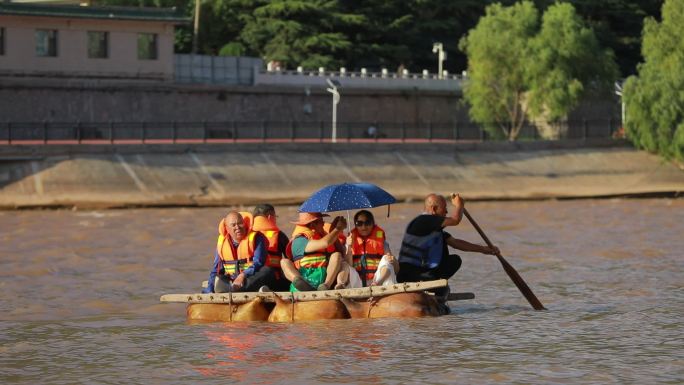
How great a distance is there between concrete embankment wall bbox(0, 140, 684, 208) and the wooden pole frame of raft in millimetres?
28430

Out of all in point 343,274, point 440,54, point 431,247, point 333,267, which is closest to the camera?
point 333,267

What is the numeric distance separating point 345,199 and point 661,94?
4183 centimetres

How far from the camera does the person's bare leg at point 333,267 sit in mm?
21422

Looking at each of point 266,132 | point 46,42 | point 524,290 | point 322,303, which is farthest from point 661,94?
point 322,303

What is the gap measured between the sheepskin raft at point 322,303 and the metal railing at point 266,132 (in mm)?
33007

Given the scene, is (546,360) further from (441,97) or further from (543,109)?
(441,97)

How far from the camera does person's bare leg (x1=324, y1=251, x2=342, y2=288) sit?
21422 millimetres

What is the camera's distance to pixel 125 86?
6450 cm

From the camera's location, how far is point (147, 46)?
66250 millimetres

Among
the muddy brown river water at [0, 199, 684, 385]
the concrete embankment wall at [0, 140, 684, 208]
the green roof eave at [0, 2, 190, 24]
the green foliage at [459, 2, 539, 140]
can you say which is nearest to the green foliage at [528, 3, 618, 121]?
the green foliage at [459, 2, 539, 140]

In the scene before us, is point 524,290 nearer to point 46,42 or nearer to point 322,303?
point 322,303

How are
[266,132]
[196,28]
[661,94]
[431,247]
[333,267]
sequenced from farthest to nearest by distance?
[196,28]
[266,132]
[661,94]
[431,247]
[333,267]

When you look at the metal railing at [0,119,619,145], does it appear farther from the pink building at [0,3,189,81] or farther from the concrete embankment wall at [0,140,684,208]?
the pink building at [0,3,189,81]

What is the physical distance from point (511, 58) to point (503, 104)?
7.35 ft
